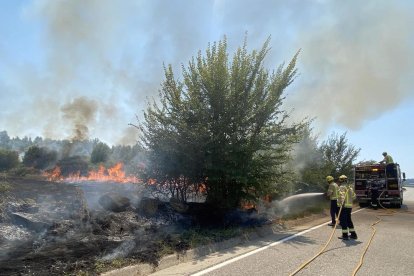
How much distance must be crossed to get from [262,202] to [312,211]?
2904mm

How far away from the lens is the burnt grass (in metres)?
6.30

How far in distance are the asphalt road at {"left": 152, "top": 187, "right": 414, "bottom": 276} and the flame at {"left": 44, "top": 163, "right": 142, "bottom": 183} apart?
8436 mm

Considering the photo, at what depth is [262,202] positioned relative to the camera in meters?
15.0

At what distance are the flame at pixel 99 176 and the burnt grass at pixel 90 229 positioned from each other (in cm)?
296

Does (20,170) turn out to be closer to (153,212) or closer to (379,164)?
(153,212)

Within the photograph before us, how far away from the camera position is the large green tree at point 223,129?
11055mm

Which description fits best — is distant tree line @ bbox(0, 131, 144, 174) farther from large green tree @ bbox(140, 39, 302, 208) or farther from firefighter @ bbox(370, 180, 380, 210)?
firefighter @ bbox(370, 180, 380, 210)

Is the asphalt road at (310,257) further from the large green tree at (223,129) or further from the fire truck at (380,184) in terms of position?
the fire truck at (380,184)

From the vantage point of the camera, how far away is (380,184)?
20812 millimetres

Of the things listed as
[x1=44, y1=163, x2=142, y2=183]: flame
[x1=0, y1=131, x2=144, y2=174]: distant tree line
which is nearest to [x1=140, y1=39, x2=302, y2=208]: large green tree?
[x1=44, y1=163, x2=142, y2=183]: flame

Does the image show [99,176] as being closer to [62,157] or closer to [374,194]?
[62,157]

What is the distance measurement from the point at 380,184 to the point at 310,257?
1552cm

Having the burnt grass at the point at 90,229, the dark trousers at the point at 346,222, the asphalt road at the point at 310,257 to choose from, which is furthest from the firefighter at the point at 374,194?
the dark trousers at the point at 346,222

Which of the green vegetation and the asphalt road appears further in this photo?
the green vegetation
